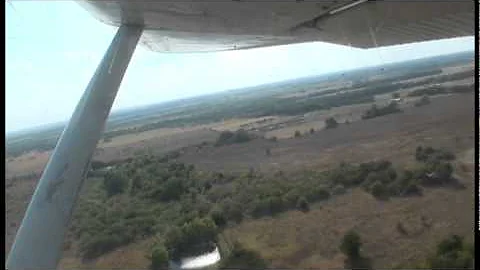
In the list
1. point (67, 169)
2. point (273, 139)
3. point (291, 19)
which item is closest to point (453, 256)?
point (291, 19)

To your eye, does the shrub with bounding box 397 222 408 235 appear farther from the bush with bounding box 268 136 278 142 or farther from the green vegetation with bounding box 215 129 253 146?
the green vegetation with bounding box 215 129 253 146

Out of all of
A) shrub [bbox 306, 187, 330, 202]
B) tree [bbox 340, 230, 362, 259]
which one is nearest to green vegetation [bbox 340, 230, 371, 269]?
tree [bbox 340, 230, 362, 259]

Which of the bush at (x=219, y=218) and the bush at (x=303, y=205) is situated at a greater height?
the bush at (x=219, y=218)

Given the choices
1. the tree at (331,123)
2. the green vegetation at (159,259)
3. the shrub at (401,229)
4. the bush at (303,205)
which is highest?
the tree at (331,123)

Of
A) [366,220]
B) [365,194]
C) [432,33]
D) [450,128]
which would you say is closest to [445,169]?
[365,194]

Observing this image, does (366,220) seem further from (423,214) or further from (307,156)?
(307,156)

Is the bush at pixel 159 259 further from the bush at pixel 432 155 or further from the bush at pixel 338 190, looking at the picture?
the bush at pixel 432 155

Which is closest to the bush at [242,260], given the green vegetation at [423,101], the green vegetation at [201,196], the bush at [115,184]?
the green vegetation at [201,196]
